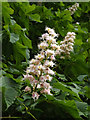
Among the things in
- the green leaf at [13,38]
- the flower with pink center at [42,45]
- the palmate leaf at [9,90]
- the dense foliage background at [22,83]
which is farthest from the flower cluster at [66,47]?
the palmate leaf at [9,90]

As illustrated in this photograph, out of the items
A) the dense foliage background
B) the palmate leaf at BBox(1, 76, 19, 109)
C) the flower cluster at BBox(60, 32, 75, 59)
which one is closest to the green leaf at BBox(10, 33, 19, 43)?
the dense foliage background

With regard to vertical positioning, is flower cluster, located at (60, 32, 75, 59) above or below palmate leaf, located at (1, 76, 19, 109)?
above

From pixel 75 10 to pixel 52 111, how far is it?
2.33 meters

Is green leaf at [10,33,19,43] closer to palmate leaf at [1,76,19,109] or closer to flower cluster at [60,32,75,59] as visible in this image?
palmate leaf at [1,76,19,109]

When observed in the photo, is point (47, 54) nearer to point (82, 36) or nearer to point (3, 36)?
point (3, 36)

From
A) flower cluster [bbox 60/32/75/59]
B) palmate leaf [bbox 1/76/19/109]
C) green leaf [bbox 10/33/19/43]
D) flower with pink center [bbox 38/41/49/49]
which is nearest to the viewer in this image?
palmate leaf [bbox 1/76/19/109]

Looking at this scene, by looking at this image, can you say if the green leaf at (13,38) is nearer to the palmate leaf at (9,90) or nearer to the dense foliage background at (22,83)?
the dense foliage background at (22,83)

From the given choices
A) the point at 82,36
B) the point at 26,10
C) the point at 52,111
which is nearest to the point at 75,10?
the point at 82,36

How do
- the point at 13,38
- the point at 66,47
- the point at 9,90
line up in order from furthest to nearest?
the point at 66,47 → the point at 13,38 → the point at 9,90

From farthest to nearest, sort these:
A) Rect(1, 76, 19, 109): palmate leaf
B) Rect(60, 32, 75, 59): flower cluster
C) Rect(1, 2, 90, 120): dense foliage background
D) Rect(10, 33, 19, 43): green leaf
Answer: Rect(60, 32, 75, 59): flower cluster < Rect(10, 33, 19, 43): green leaf < Rect(1, 76, 19, 109): palmate leaf < Rect(1, 2, 90, 120): dense foliage background

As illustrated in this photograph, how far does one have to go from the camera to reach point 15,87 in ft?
A: 2.43

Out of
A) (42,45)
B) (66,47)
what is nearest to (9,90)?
(42,45)

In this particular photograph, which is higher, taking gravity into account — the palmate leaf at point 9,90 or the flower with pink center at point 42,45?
the flower with pink center at point 42,45

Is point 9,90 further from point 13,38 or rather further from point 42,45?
point 42,45
